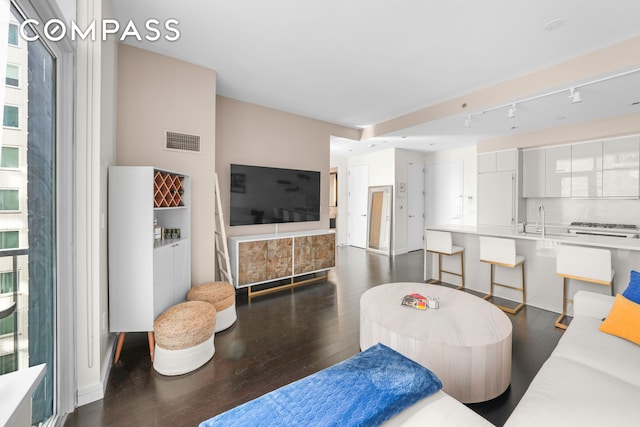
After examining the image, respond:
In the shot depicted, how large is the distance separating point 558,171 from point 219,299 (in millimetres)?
6042

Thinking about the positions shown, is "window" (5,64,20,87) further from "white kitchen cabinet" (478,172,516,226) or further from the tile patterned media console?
"white kitchen cabinet" (478,172,516,226)

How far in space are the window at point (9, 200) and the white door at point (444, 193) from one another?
708 centimetres

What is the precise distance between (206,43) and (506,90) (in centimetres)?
353

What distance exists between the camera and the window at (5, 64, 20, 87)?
3.65ft

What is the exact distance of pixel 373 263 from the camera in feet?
18.0

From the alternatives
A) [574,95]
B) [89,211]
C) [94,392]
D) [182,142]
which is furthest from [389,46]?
[94,392]

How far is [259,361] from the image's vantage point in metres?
2.19

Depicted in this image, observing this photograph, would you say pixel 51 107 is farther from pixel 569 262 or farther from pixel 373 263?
pixel 373 263

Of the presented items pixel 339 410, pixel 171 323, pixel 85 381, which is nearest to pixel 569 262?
pixel 339 410

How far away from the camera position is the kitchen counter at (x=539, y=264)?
2.75 m

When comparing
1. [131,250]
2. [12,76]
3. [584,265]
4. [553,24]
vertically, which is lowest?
[584,265]

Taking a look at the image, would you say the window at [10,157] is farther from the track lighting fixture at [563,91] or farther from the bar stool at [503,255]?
the track lighting fixture at [563,91]

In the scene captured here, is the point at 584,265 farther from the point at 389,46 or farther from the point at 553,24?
the point at 389,46

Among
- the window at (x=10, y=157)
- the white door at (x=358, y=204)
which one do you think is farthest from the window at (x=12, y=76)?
the white door at (x=358, y=204)
